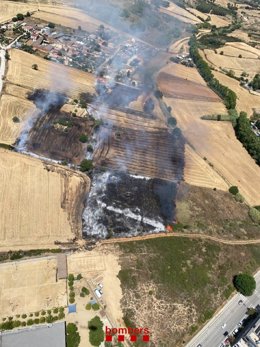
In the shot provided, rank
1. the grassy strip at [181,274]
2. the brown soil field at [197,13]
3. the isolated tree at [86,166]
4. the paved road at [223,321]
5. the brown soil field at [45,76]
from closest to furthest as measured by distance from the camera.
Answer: the paved road at [223,321]
the grassy strip at [181,274]
the isolated tree at [86,166]
the brown soil field at [45,76]
the brown soil field at [197,13]

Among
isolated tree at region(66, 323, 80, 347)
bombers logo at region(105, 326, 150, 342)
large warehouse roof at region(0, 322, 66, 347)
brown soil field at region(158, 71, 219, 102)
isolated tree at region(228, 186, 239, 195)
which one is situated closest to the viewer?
large warehouse roof at region(0, 322, 66, 347)

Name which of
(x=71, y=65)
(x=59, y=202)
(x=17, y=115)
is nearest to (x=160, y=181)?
(x=59, y=202)

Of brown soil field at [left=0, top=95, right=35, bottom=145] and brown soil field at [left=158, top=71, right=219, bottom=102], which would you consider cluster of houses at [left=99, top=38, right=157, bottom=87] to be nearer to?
brown soil field at [left=158, top=71, right=219, bottom=102]

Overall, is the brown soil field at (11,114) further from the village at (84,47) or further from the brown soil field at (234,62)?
the brown soil field at (234,62)

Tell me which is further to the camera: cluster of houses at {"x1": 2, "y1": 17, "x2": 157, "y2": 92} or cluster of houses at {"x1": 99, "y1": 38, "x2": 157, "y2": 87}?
cluster of houses at {"x1": 2, "y1": 17, "x2": 157, "y2": 92}

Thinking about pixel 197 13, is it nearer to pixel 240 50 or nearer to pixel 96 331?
pixel 240 50

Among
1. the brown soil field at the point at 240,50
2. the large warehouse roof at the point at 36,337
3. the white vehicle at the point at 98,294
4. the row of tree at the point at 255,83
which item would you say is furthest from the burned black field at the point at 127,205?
the brown soil field at the point at 240,50

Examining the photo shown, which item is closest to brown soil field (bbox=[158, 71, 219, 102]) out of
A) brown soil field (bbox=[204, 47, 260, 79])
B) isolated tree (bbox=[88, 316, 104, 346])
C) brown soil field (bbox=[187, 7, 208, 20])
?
brown soil field (bbox=[204, 47, 260, 79])

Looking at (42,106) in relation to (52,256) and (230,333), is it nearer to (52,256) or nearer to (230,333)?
(52,256)
